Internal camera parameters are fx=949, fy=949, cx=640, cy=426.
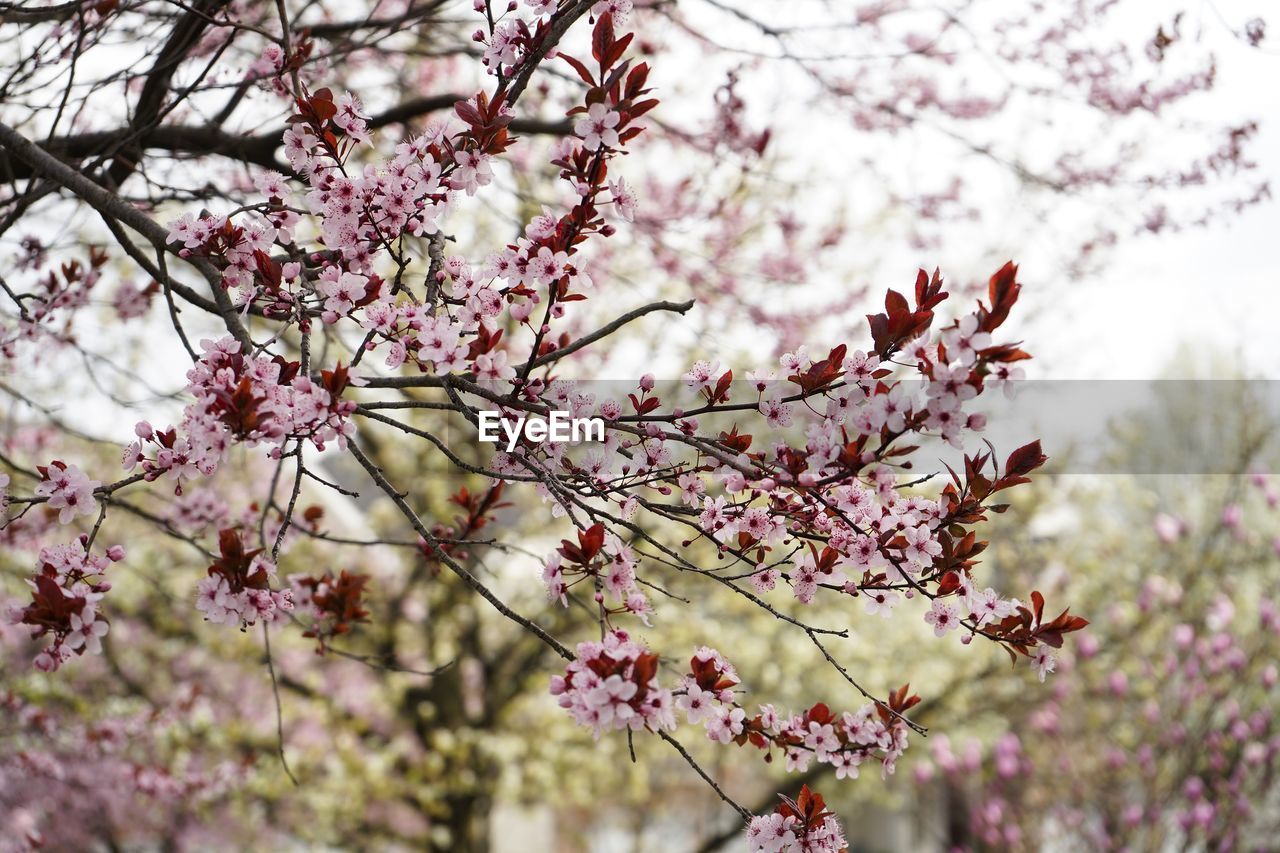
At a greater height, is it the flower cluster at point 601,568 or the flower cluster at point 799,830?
the flower cluster at point 601,568

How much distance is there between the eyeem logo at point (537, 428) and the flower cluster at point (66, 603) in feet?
2.33

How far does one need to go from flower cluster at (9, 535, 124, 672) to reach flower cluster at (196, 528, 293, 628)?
0.18m

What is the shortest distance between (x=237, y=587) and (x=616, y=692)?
2.45 feet

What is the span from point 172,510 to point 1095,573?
7407 millimetres

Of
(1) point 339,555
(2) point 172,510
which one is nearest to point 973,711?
(1) point 339,555

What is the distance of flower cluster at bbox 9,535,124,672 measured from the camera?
1.60 m

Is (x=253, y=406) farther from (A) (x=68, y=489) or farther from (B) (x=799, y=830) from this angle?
(B) (x=799, y=830)

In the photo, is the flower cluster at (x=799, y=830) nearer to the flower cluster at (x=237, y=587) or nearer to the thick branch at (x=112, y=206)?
the flower cluster at (x=237, y=587)

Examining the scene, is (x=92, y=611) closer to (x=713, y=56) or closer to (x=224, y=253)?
(x=224, y=253)

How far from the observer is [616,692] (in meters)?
1.30

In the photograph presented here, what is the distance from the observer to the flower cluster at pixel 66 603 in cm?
160

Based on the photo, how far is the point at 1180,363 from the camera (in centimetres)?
1364

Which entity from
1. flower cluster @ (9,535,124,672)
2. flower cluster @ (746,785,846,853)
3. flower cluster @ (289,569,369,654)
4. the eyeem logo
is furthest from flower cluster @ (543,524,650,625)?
flower cluster @ (289,569,369,654)

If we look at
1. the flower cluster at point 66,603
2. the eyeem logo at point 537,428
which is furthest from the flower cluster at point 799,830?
the flower cluster at point 66,603
